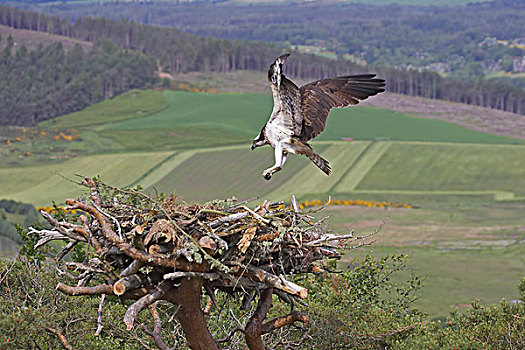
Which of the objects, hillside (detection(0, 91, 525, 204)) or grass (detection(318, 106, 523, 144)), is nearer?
hillside (detection(0, 91, 525, 204))

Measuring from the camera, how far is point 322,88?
1323cm

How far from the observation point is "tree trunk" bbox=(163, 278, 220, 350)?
11.1m

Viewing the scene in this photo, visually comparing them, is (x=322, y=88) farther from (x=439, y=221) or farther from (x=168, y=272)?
(x=439, y=221)

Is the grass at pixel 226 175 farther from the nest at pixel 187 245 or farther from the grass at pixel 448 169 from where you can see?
the nest at pixel 187 245

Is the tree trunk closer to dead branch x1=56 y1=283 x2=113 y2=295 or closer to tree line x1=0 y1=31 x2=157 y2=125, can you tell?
dead branch x1=56 y1=283 x2=113 y2=295

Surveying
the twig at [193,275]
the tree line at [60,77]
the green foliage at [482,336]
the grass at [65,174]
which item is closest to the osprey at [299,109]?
the twig at [193,275]

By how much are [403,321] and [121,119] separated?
110 m

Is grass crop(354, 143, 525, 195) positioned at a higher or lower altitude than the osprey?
lower

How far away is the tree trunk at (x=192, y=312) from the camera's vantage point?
11070 mm

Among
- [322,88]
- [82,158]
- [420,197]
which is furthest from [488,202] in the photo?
[322,88]

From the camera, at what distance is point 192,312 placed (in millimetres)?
11273

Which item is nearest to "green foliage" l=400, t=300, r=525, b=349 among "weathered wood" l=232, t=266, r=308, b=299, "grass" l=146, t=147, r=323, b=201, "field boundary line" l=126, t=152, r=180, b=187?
"weathered wood" l=232, t=266, r=308, b=299

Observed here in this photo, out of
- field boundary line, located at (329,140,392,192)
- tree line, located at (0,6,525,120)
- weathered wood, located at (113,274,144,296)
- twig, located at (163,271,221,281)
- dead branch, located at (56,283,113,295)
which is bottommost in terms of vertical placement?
field boundary line, located at (329,140,392,192)

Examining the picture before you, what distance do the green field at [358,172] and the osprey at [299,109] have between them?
1613 inches
